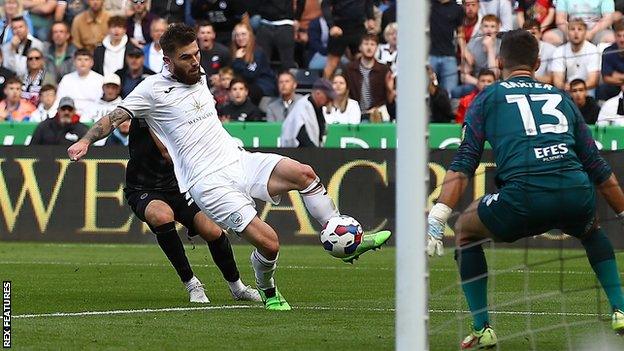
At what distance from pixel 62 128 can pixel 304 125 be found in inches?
134

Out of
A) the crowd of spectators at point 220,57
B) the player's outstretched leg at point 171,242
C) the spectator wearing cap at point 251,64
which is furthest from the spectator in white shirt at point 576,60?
the spectator wearing cap at point 251,64

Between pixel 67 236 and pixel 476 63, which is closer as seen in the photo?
pixel 476 63

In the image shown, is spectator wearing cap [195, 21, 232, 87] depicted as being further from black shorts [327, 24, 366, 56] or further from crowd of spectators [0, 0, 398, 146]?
black shorts [327, 24, 366, 56]

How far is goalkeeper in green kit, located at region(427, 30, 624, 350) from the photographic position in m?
8.30

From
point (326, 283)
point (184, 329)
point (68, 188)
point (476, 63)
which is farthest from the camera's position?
point (68, 188)

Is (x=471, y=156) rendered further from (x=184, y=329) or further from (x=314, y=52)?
(x=314, y=52)

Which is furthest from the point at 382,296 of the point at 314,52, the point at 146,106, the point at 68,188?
the point at 314,52

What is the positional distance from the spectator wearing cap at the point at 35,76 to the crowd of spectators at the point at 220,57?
0.05 feet

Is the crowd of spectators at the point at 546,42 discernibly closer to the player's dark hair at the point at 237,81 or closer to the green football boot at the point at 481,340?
the green football boot at the point at 481,340

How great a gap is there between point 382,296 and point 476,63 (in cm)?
214

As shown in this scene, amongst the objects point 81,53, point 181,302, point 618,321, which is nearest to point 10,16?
point 81,53

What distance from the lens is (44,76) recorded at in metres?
22.6

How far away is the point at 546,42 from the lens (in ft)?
42.4

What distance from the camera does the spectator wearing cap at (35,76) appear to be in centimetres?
2227
